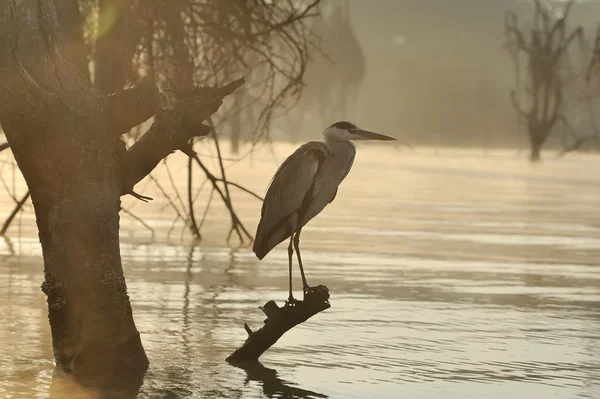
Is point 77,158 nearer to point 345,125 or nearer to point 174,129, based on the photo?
point 174,129

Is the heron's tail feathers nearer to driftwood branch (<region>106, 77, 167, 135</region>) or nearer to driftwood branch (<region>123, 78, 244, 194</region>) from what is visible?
driftwood branch (<region>123, 78, 244, 194</region>)

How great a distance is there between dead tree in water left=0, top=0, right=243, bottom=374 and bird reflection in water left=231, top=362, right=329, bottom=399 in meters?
0.68

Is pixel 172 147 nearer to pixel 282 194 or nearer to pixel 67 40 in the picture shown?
pixel 282 194

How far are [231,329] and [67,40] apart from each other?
2055mm

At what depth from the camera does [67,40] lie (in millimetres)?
9156

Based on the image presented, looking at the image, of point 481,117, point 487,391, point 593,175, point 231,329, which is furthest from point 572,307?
point 481,117

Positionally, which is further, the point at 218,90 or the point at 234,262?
the point at 234,262

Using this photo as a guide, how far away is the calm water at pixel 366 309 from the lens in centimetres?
745

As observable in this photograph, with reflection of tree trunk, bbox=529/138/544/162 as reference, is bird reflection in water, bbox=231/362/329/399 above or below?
below

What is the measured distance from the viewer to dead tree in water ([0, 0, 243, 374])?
697 cm

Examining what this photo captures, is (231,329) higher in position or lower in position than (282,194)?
lower

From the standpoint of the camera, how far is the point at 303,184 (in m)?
8.30

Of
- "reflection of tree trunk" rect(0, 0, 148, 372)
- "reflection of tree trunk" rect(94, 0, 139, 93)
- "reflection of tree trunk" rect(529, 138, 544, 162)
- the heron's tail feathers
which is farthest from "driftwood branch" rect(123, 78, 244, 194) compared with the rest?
"reflection of tree trunk" rect(529, 138, 544, 162)

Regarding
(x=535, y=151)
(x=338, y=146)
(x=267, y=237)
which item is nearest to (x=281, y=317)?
(x=267, y=237)
